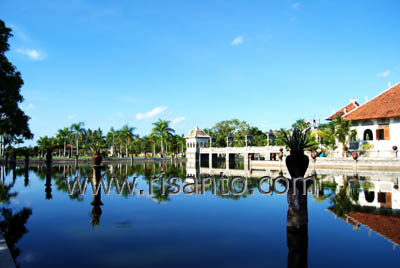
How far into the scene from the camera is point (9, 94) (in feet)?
62.8

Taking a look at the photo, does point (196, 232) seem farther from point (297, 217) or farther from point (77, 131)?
point (77, 131)

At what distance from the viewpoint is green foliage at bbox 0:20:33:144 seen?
1836cm

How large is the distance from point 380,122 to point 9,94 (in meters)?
35.1

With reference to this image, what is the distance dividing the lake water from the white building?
72.6 ft

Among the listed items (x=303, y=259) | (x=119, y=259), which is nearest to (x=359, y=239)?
(x=303, y=259)

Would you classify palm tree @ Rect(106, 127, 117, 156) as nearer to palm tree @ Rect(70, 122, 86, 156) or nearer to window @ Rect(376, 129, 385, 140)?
palm tree @ Rect(70, 122, 86, 156)

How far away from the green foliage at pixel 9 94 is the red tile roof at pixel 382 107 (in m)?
33.1

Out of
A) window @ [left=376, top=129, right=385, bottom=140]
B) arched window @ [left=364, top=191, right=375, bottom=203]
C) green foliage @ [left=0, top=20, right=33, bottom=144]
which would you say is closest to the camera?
arched window @ [left=364, top=191, right=375, bottom=203]

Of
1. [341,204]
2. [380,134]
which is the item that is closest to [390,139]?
[380,134]

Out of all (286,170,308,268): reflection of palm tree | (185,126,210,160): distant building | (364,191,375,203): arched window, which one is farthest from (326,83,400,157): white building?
(185,126,210,160): distant building

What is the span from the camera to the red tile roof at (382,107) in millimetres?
32050

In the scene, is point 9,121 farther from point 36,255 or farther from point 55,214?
point 36,255

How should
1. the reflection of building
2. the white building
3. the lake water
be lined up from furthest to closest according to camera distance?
the white building, the reflection of building, the lake water

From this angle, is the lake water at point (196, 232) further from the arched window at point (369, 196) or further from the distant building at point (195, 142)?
the distant building at point (195, 142)
